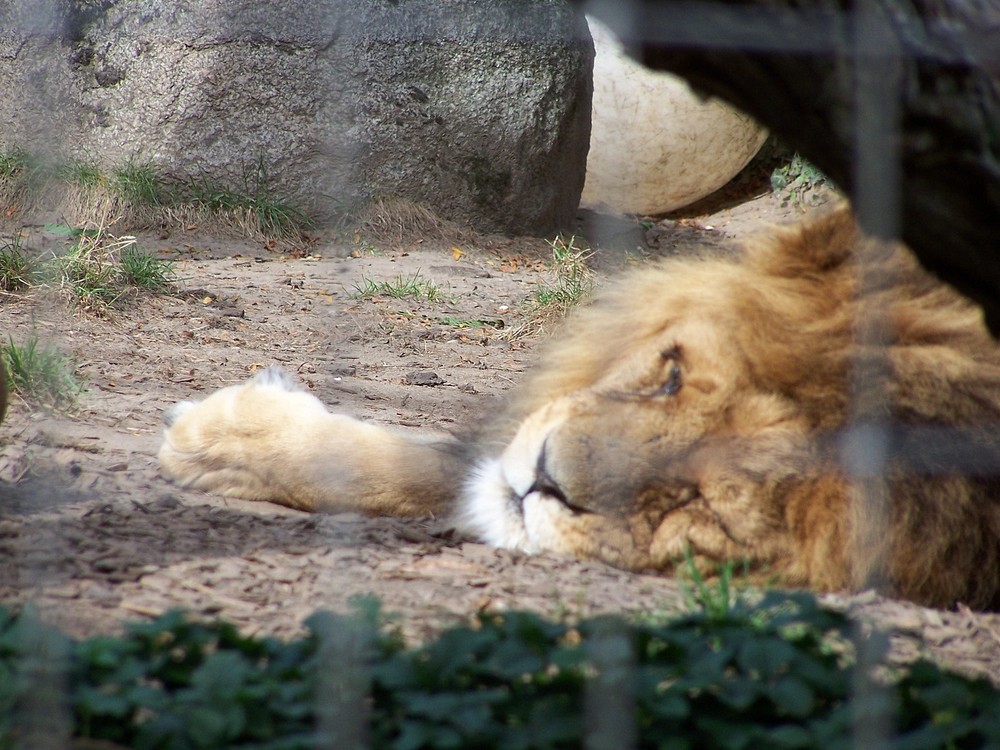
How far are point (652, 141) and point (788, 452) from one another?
200 inches

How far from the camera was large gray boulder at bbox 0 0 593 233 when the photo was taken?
562cm

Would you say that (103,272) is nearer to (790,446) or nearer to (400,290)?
(400,290)

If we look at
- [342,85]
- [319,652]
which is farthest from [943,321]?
[342,85]

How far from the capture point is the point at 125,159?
18.8 feet

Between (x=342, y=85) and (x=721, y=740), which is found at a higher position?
(x=342, y=85)

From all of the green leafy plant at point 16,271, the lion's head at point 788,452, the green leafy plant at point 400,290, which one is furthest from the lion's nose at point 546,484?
the green leafy plant at point 400,290

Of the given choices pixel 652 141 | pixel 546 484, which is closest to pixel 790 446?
pixel 546 484

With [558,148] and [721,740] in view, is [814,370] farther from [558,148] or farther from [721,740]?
[558,148]

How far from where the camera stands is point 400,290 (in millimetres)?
4887

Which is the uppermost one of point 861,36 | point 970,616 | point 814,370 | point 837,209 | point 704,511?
point 861,36

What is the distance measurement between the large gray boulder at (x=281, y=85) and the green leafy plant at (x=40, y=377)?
264cm

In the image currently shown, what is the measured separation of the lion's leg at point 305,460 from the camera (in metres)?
2.39

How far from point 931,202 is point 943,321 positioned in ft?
2.67

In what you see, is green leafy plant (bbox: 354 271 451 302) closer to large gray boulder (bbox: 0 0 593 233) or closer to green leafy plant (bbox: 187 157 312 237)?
green leafy plant (bbox: 187 157 312 237)
